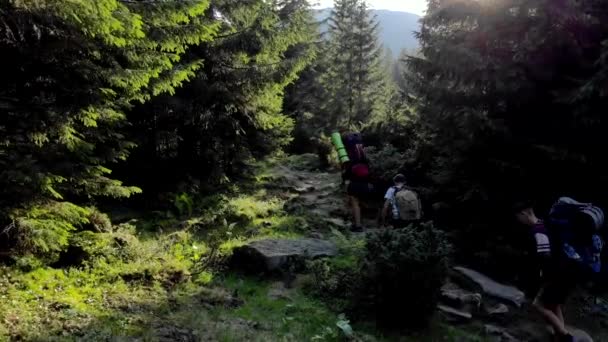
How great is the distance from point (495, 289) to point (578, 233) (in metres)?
2.32

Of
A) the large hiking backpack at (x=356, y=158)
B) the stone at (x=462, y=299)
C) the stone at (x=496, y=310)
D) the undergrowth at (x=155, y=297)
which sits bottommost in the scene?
the stone at (x=496, y=310)

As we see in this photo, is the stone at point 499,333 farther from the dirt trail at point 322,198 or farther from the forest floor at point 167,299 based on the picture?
the dirt trail at point 322,198

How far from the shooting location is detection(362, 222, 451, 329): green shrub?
6672 mm

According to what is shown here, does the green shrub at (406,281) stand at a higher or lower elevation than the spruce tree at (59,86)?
lower

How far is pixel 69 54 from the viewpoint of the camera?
6.58m

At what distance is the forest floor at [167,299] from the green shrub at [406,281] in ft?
0.94

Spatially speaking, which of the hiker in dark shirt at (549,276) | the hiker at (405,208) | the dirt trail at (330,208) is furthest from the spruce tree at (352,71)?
the hiker in dark shirt at (549,276)

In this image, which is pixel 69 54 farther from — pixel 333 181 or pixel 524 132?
pixel 333 181

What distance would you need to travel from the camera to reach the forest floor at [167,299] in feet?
17.9

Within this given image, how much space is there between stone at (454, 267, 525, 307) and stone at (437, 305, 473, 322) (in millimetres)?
955

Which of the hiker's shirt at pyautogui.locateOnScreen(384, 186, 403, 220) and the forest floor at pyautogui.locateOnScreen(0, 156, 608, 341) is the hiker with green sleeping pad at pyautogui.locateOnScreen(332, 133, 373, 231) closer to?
the forest floor at pyautogui.locateOnScreen(0, 156, 608, 341)

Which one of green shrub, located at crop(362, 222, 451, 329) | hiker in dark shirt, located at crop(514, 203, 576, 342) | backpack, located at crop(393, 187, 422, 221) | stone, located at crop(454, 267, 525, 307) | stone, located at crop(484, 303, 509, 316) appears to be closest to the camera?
hiker in dark shirt, located at crop(514, 203, 576, 342)

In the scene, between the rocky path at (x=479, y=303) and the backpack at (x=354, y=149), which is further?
the backpack at (x=354, y=149)

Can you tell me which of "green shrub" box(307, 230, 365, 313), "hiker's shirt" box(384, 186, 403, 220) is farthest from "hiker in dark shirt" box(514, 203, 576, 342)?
"hiker's shirt" box(384, 186, 403, 220)
